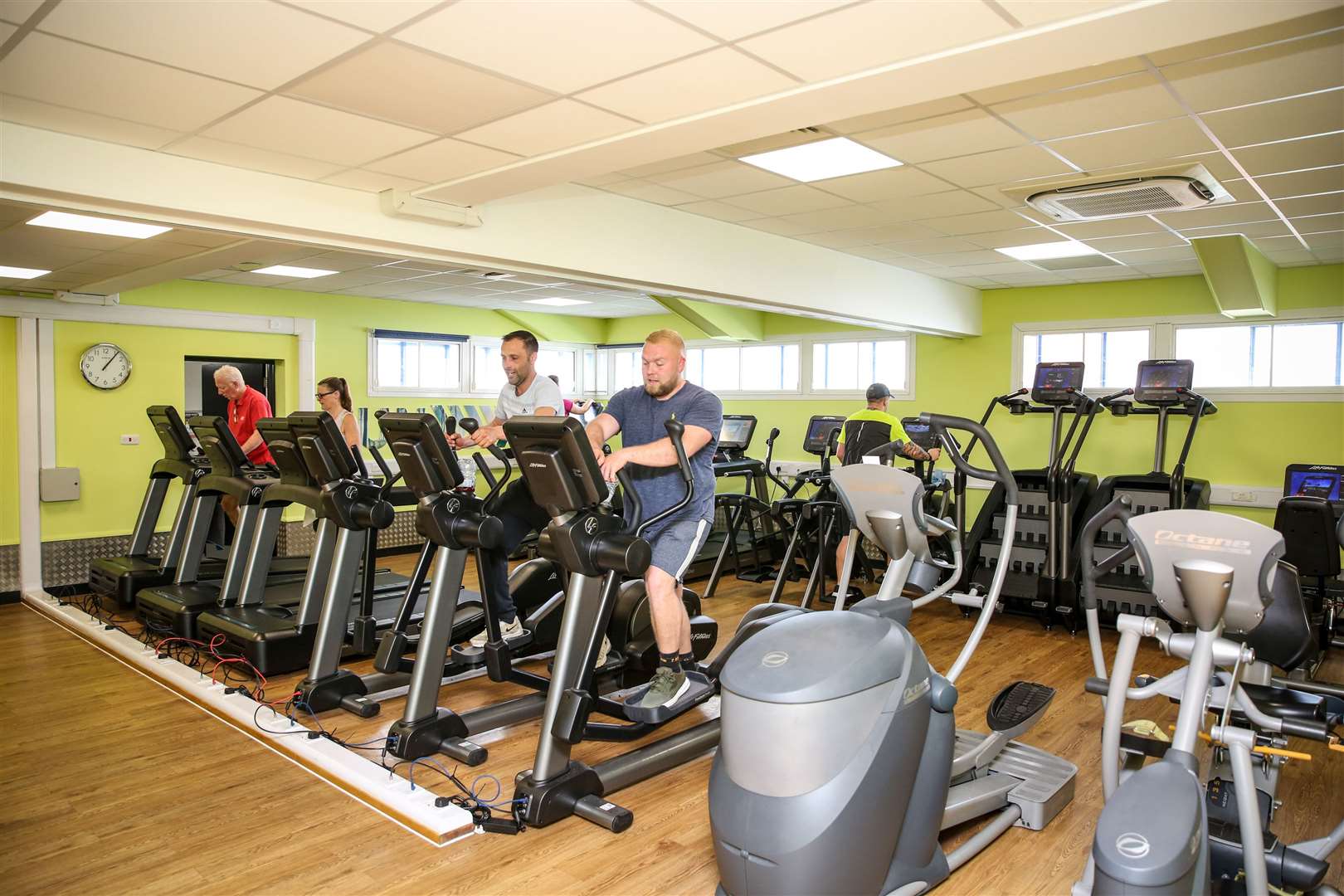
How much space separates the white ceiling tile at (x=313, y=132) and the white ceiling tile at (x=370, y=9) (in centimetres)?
74

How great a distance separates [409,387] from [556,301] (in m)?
1.70

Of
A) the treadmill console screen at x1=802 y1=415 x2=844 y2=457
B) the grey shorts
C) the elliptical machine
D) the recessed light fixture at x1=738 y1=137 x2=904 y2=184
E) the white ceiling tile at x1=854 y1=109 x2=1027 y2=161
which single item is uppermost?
the recessed light fixture at x1=738 y1=137 x2=904 y2=184

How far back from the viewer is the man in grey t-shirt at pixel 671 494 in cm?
346

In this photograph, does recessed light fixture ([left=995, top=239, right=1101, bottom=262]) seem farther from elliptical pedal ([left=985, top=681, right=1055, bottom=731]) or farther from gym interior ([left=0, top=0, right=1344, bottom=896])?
elliptical pedal ([left=985, top=681, right=1055, bottom=731])

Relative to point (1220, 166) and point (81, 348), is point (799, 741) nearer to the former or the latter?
point (1220, 166)

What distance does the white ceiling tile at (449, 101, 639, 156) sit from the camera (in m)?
3.07

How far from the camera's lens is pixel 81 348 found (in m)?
6.55

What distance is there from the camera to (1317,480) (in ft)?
17.2

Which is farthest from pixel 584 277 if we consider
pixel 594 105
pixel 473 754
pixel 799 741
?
pixel 799 741

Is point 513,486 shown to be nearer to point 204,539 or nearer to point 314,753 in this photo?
point 314,753

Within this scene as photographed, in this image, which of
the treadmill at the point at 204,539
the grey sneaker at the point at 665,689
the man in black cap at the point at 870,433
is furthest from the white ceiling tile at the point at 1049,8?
the treadmill at the point at 204,539

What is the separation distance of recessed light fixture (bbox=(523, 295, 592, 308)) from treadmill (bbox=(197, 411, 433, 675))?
4356 mm

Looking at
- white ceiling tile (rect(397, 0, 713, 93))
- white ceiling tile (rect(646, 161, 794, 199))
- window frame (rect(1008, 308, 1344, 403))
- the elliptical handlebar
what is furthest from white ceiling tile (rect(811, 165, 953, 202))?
window frame (rect(1008, 308, 1344, 403))

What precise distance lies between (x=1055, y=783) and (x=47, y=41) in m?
3.81
